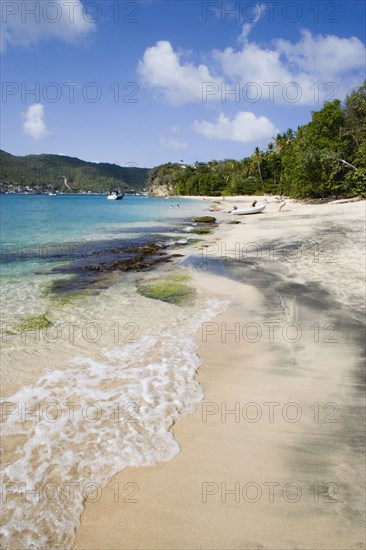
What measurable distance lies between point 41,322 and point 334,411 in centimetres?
716

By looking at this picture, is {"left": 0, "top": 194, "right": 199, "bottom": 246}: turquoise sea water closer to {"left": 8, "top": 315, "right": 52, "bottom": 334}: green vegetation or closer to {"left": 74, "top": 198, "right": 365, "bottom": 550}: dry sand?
{"left": 8, "top": 315, "right": 52, "bottom": 334}: green vegetation

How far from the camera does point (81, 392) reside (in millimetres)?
5344

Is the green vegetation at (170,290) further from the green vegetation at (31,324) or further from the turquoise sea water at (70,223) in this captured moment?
the turquoise sea water at (70,223)

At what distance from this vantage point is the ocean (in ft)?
11.2

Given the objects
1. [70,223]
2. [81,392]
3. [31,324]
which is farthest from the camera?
[70,223]

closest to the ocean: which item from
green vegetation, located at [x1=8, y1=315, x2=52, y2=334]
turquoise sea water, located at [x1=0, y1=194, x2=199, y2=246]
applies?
green vegetation, located at [x1=8, y1=315, x2=52, y2=334]

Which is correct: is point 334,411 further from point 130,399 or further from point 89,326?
point 89,326

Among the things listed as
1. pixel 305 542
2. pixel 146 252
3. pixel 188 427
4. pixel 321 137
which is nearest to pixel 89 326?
pixel 188 427

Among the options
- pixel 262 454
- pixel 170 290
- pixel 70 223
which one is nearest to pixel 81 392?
pixel 262 454

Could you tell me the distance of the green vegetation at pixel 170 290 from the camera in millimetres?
10323

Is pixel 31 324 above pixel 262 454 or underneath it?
above

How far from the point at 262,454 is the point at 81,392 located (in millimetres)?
3015

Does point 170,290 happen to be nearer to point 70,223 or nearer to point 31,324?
point 31,324

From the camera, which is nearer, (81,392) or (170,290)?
(81,392)
